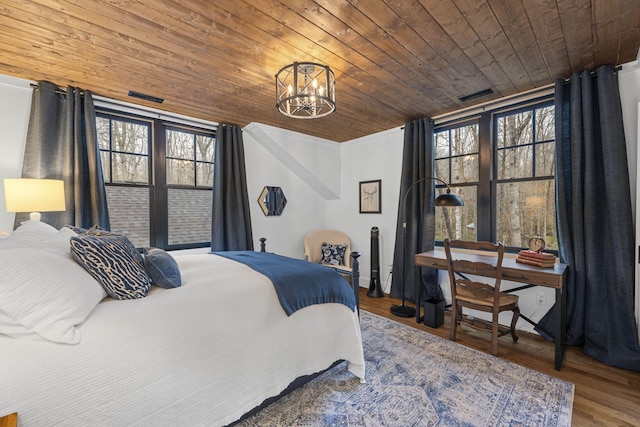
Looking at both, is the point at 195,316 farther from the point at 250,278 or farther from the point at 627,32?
the point at 627,32

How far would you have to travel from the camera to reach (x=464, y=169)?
3492 mm

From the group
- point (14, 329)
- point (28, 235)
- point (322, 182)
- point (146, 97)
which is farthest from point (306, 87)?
point (322, 182)

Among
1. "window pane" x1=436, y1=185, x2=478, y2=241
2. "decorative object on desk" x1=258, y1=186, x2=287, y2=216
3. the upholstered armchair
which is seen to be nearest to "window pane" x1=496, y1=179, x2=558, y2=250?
"window pane" x1=436, y1=185, x2=478, y2=241

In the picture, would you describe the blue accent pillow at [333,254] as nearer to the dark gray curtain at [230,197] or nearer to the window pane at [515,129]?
the dark gray curtain at [230,197]

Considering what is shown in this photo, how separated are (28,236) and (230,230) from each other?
2.21 meters

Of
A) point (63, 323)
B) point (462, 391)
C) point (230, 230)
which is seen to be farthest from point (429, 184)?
point (63, 323)

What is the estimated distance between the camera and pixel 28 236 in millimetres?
1444

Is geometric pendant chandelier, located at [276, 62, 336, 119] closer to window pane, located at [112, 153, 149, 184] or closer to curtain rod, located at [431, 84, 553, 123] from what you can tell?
curtain rod, located at [431, 84, 553, 123]

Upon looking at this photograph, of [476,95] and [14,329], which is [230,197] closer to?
[14,329]

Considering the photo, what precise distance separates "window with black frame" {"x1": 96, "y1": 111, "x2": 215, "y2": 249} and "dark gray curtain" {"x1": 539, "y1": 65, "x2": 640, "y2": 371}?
3.88m

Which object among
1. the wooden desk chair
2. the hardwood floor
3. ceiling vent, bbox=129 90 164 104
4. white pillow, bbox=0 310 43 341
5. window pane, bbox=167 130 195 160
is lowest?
the hardwood floor

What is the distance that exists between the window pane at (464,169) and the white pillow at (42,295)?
3.68 metres

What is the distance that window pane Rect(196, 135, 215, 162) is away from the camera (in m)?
3.70

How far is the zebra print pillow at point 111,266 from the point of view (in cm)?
139
